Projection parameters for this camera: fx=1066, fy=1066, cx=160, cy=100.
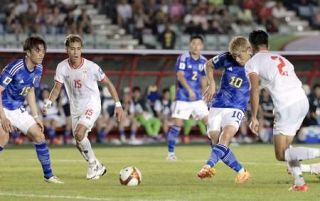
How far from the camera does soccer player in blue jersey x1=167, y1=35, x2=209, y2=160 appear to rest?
73.7ft

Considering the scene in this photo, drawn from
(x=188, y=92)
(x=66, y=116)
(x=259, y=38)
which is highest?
(x=259, y=38)

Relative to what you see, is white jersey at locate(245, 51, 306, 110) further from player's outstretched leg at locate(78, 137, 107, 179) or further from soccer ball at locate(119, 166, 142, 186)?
player's outstretched leg at locate(78, 137, 107, 179)

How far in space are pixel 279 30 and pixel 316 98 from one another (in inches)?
270

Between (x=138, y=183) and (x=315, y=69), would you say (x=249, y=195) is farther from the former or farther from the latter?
(x=315, y=69)

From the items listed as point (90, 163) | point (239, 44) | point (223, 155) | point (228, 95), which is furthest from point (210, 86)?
point (90, 163)

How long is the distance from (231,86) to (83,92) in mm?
2331

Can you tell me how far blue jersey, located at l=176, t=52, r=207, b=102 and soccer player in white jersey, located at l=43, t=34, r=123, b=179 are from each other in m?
5.84

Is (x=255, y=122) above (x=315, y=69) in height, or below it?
above

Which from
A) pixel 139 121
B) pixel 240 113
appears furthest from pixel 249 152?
pixel 240 113

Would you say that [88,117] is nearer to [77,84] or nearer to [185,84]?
[77,84]

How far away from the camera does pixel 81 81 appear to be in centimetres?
1659

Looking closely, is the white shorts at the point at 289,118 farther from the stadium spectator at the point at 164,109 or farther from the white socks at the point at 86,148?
the stadium spectator at the point at 164,109

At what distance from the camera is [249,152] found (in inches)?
997

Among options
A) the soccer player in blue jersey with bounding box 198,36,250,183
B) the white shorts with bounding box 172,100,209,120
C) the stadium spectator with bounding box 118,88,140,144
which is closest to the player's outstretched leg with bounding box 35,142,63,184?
the soccer player in blue jersey with bounding box 198,36,250,183
